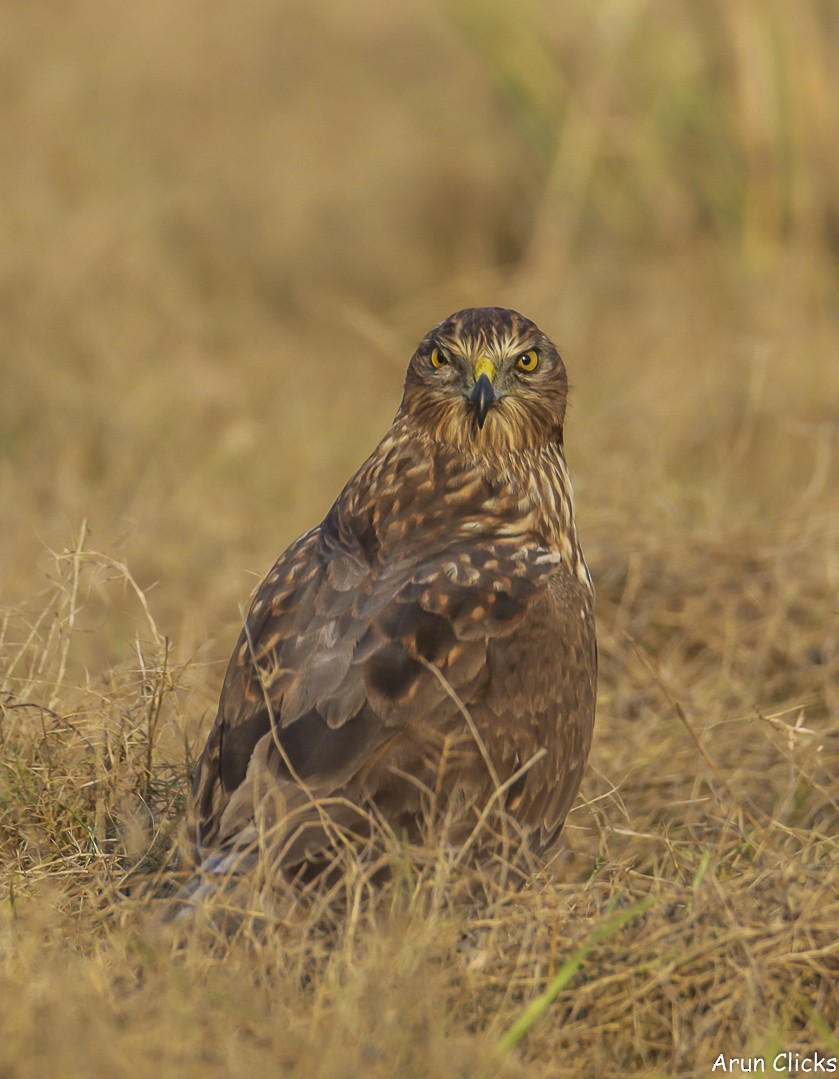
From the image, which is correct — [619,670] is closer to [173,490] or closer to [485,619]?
[485,619]

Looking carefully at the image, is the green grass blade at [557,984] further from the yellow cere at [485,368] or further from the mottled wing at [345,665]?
the yellow cere at [485,368]

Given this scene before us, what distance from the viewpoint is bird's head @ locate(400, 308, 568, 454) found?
3.69 m

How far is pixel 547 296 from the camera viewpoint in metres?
8.80

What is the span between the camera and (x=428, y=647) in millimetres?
3248

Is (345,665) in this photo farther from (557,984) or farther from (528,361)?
(528,361)

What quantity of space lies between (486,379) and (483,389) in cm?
3

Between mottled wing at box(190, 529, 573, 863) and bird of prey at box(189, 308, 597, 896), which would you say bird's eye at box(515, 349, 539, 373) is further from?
mottled wing at box(190, 529, 573, 863)

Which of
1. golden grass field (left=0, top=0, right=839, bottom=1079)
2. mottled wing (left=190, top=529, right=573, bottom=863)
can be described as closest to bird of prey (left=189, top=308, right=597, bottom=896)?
mottled wing (left=190, top=529, right=573, bottom=863)

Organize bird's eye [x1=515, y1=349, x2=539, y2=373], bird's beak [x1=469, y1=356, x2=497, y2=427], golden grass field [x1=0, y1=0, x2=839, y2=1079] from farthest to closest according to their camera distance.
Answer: bird's eye [x1=515, y1=349, x2=539, y2=373]
bird's beak [x1=469, y1=356, x2=497, y2=427]
golden grass field [x1=0, y1=0, x2=839, y2=1079]

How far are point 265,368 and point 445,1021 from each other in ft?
19.9

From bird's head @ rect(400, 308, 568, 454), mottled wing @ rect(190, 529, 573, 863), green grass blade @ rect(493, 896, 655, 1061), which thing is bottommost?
green grass blade @ rect(493, 896, 655, 1061)

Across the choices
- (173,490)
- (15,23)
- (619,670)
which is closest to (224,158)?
(15,23)

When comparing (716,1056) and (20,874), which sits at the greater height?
(20,874)

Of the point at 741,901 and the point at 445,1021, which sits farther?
the point at 741,901
